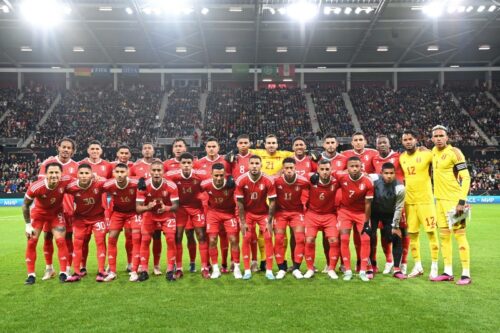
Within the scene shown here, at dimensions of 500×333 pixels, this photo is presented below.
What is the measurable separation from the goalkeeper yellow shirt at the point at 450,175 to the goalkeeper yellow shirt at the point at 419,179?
0.48 ft

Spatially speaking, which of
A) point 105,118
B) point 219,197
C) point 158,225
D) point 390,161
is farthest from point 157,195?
point 105,118

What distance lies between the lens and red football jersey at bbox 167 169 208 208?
289 inches

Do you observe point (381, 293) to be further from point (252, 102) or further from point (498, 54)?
point (498, 54)

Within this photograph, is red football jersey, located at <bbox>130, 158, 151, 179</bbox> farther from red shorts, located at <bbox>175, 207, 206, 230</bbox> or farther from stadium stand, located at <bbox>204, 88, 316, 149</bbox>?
stadium stand, located at <bbox>204, 88, 316, 149</bbox>

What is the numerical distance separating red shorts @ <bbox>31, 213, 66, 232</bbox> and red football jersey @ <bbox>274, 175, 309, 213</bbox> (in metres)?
3.51

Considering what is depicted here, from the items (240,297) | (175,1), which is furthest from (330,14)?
(240,297)

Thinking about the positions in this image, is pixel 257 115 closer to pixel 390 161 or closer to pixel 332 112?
pixel 332 112

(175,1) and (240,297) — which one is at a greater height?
(175,1)

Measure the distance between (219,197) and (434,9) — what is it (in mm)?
25022

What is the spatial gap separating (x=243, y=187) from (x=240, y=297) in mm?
1965

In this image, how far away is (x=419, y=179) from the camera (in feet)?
22.9

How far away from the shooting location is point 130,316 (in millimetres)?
4859

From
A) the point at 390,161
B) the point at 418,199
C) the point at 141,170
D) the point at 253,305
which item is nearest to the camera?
the point at 253,305

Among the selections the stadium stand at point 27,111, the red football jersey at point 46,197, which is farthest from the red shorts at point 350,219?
the stadium stand at point 27,111
